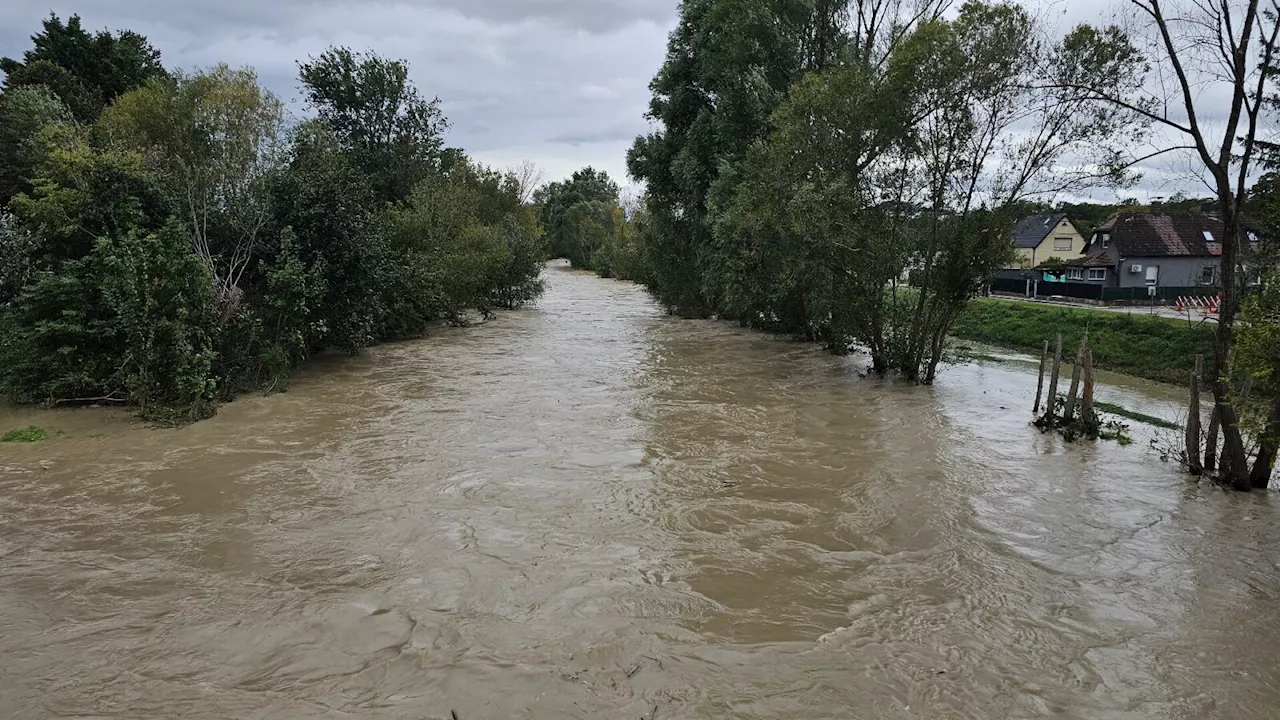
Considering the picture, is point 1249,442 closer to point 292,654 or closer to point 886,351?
point 886,351

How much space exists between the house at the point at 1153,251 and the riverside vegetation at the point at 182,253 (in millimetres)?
42150

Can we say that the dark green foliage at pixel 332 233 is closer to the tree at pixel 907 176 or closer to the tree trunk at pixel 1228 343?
the tree at pixel 907 176

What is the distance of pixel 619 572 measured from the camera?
23.5ft

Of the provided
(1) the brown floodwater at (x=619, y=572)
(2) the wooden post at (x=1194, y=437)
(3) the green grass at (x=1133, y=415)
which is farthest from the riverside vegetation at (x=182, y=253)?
(3) the green grass at (x=1133, y=415)

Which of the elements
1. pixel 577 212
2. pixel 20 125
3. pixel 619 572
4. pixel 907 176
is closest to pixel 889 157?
pixel 907 176

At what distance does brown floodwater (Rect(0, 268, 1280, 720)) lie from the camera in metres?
5.18

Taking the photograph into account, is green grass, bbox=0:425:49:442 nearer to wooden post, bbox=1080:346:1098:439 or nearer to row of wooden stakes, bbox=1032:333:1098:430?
row of wooden stakes, bbox=1032:333:1098:430

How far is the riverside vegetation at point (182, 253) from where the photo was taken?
13305 millimetres

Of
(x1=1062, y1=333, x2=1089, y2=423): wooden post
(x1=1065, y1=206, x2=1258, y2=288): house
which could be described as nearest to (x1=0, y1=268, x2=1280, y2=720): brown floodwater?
(x1=1062, y1=333, x2=1089, y2=423): wooden post

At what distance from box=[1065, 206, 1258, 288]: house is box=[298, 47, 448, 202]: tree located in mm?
39646

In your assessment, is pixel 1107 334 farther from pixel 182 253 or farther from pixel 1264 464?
pixel 182 253

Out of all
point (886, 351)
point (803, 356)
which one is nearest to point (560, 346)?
point (803, 356)

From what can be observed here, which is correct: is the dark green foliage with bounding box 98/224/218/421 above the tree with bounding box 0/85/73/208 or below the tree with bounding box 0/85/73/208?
below

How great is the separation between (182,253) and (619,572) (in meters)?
11.7
